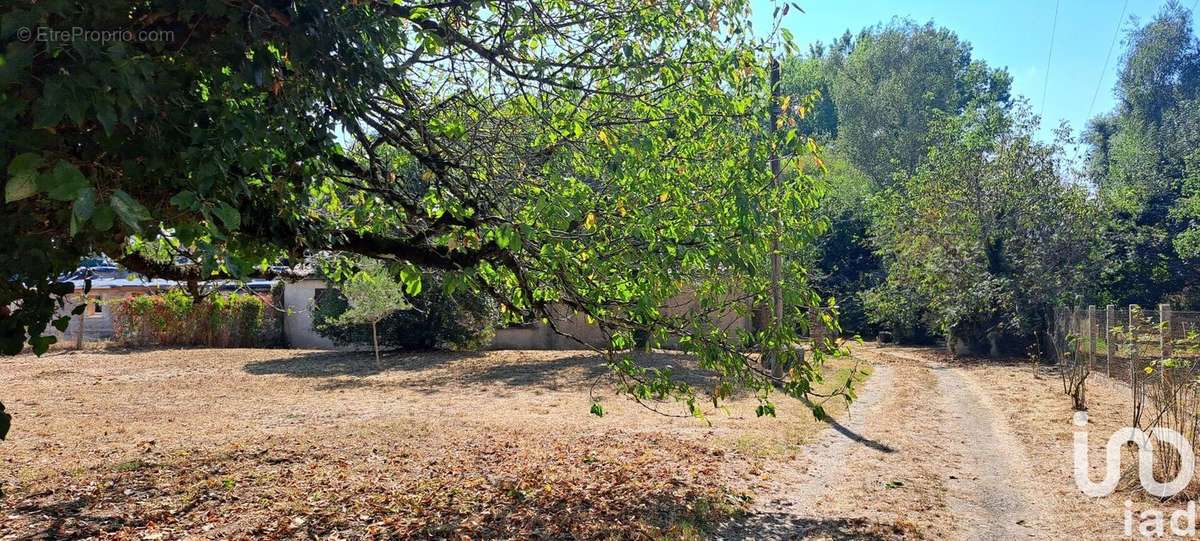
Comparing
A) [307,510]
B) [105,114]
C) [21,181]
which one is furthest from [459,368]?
[21,181]

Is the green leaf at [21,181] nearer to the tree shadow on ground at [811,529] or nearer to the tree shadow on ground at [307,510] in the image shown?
the tree shadow on ground at [307,510]

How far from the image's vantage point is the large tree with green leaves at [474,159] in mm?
3570

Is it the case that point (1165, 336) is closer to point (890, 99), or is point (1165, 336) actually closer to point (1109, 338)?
point (1109, 338)

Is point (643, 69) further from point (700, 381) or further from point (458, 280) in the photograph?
point (700, 381)

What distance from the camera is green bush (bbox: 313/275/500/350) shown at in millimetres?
21531

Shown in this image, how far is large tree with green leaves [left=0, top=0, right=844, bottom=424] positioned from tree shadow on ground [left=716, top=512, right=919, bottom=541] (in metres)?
0.86

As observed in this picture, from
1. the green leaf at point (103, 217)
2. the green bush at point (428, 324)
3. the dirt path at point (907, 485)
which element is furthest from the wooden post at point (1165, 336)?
the green bush at point (428, 324)

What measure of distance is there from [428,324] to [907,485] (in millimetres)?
16044

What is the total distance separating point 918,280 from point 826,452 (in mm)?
16832

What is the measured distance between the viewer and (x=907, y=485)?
24.5 feet

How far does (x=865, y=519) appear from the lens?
6.36 metres

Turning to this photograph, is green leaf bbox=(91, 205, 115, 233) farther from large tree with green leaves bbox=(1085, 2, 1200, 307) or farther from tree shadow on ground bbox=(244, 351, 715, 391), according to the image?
large tree with green leaves bbox=(1085, 2, 1200, 307)

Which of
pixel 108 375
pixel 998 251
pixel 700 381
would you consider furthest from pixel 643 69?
pixel 998 251

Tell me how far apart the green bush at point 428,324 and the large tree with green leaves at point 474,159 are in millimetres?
14134
